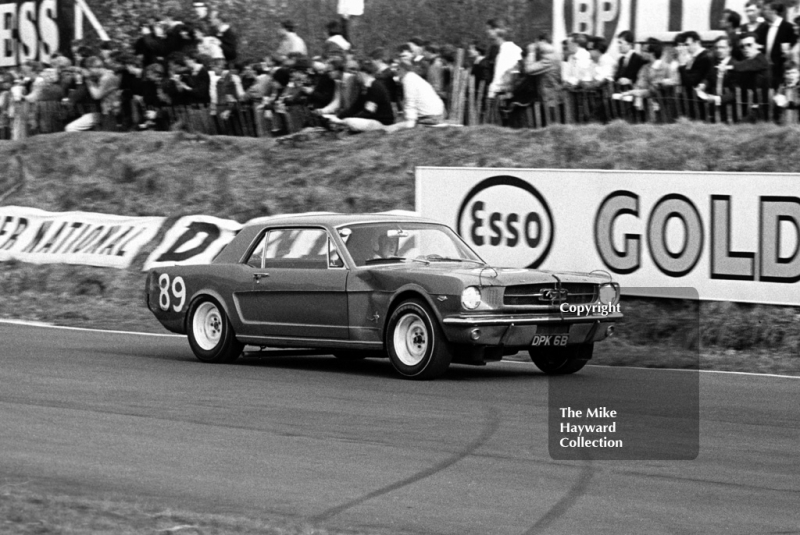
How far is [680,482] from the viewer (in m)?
6.72

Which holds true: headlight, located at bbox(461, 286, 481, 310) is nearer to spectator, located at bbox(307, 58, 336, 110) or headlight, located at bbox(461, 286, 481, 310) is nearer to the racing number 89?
the racing number 89

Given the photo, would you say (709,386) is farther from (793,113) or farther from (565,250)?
(793,113)

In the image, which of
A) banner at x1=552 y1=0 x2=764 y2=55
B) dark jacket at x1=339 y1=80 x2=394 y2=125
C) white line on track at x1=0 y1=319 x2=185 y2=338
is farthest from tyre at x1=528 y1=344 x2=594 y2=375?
dark jacket at x1=339 y1=80 x2=394 y2=125

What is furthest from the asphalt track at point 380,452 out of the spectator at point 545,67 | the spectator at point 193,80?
the spectator at point 193,80

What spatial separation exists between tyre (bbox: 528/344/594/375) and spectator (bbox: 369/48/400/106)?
8.61 metres

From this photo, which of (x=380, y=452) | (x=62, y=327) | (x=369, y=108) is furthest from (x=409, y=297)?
(x=369, y=108)

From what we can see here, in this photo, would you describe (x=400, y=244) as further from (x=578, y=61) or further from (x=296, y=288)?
(x=578, y=61)

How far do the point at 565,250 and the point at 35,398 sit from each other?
21.9 ft

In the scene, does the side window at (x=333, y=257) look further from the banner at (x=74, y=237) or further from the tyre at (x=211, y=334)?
the banner at (x=74, y=237)

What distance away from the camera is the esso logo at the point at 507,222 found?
48.0 ft

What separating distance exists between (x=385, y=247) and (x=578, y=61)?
7.17 metres

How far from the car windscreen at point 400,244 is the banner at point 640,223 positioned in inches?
112

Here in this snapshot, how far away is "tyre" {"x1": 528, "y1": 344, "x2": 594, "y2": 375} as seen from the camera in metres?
10.9

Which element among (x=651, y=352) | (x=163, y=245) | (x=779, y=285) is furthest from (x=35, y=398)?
(x=163, y=245)
